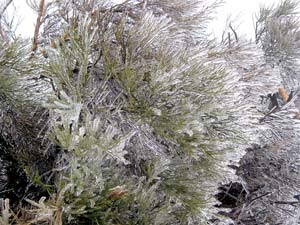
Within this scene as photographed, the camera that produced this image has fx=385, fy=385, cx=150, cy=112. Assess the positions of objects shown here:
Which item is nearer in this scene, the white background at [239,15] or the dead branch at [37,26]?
the dead branch at [37,26]

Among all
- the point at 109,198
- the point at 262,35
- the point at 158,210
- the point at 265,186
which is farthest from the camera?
the point at 262,35

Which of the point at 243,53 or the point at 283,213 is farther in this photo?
the point at 283,213

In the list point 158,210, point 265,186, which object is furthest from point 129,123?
point 265,186

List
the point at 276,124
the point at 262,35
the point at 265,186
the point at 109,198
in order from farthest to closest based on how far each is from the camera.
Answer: the point at 262,35 < the point at 265,186 < the point at 276,124 < the point at 109,198

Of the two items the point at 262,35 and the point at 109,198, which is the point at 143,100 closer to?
the point at 109,198

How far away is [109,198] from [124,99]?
316mm

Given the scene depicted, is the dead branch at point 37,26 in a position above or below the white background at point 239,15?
below

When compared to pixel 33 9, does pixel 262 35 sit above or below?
above

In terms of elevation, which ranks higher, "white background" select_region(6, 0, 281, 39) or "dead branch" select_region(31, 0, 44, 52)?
"white background" select_region(6, 0, 281, 39)

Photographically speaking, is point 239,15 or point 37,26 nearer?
point 37,26

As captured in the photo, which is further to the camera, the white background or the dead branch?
the white background

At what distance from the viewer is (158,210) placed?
4.23 feet

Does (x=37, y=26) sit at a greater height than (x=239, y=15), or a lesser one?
lesser

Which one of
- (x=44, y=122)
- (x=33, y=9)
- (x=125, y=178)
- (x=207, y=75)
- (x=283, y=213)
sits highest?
(x=33, y=9)
